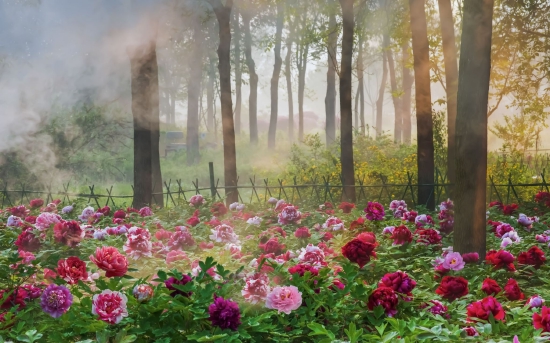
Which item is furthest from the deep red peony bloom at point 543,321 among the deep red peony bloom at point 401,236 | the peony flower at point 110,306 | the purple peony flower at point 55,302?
the purple peony flower at point 55,302

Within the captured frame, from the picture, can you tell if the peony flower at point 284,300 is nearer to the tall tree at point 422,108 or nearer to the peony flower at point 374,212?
the peony flower at point 374,212

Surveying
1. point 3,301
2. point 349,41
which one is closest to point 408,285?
point 3,301

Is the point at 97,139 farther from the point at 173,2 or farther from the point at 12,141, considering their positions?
the point at 173,2

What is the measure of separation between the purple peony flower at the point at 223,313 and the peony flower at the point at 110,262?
655 millimetres

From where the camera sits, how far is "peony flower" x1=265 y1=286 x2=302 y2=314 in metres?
3.13

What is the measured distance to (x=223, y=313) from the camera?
2949 millimetres

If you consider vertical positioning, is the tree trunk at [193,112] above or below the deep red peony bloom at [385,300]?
above

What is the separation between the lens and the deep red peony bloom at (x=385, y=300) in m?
3.30

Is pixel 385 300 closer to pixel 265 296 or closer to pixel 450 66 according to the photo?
pixel 265 296

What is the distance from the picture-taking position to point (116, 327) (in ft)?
10.3

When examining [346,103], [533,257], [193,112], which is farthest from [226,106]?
[193,112]

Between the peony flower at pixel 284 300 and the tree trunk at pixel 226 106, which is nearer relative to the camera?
the peony flower at pixel 284 300

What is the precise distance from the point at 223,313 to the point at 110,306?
0.54m

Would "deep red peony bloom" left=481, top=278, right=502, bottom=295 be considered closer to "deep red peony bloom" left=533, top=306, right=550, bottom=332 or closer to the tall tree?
"deep red peony bloom" left=533, top=306, right=550, bottom=332
